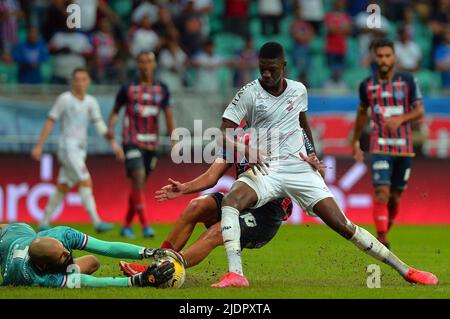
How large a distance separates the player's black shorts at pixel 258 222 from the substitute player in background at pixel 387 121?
3.75 metres

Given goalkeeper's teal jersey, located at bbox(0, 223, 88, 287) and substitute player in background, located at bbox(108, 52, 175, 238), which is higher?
substitute player in background, located at bbox(108, 52, 175, 238)

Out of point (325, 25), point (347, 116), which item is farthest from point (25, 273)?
point (325, 25)

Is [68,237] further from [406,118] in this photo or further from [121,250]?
[406,118]

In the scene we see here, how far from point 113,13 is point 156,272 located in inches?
526

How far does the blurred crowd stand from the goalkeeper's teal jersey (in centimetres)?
1041

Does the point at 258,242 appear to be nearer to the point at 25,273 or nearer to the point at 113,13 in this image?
the point at 25,273

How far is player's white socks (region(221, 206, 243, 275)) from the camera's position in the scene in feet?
28.8

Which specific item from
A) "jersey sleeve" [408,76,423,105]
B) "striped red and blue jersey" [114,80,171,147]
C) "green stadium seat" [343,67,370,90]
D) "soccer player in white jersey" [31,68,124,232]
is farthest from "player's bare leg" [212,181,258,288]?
"green stadium seat" [343,67,370,90]

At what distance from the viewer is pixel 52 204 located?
1623 cm

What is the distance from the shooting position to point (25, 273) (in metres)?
8.68

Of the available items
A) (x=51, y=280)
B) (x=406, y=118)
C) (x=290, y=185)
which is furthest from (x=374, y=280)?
(x=406, y=118)

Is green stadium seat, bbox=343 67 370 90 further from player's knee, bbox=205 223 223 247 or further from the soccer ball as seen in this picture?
the soccer ball
